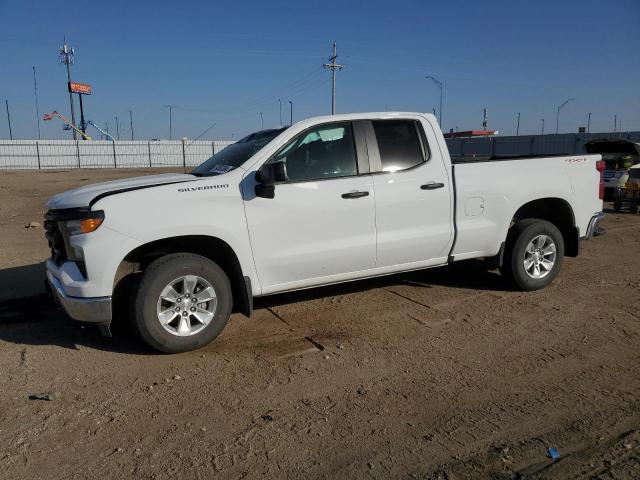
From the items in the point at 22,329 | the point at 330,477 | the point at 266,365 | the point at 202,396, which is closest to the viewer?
the point at 330,477

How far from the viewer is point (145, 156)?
49.4 metres

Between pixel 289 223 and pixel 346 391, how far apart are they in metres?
1.59

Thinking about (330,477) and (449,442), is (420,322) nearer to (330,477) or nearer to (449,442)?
(449,442)

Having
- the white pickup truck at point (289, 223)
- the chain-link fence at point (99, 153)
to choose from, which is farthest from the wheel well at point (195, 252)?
the chain-link fence at point (99, 153)

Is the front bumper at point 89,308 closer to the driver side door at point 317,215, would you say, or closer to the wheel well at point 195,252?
the wheel well at point 195,252

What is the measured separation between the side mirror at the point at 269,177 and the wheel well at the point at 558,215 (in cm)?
309

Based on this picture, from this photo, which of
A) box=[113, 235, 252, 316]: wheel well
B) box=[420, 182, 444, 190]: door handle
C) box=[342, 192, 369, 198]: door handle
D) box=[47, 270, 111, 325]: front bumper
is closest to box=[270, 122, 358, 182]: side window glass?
box=[342, 192, 369, 198]: door handle

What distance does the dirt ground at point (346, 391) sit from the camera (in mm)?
2951

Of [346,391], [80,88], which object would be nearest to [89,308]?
[346,391]

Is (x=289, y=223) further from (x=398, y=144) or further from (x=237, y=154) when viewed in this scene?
(x=398, y=144)

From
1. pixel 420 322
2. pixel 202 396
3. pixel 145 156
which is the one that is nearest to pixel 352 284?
pixel 420 322

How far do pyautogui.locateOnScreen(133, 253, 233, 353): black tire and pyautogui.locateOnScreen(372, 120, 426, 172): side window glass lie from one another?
1919mm

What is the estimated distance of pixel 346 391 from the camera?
3.77m

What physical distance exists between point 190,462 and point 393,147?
137 inches
